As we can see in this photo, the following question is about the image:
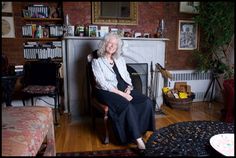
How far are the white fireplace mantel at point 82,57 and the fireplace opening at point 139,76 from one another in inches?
2.6

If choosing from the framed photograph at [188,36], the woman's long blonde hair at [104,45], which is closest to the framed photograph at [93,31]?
the woman's long blonde hair at [104,45]

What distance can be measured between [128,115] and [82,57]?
1338 mm

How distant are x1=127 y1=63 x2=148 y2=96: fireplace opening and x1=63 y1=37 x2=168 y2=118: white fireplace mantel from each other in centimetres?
7

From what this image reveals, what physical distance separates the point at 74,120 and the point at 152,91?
4.16 feet

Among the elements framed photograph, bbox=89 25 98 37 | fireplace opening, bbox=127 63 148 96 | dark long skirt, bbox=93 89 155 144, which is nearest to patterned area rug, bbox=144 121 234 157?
dark long skirt, bbox=93 89 155 144

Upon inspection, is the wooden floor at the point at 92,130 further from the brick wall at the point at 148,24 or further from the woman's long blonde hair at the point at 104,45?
the woman's long blonde hair at the point at 104,45

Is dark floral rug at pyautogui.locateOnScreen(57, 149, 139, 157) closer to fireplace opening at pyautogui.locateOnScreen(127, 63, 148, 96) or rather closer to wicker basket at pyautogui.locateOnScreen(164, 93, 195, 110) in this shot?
fireplace opening at pyautogui.locateOnScreen(127, 63, 148, 96)

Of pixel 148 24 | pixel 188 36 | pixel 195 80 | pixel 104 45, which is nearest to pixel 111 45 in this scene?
pixel 104 45

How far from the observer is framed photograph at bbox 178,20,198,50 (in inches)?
139

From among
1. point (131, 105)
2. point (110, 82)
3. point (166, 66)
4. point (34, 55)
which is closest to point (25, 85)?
point (34, 55)

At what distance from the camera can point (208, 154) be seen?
1.11 m

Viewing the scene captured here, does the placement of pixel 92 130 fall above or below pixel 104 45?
below

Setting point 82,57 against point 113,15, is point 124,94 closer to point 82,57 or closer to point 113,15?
point 82,57

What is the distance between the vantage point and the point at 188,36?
3.60 metres
